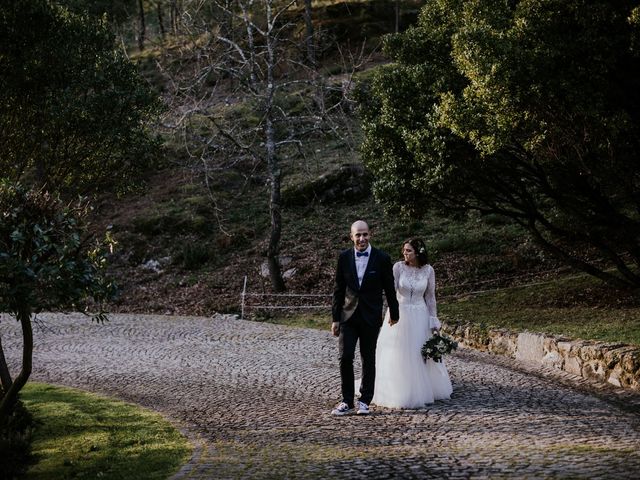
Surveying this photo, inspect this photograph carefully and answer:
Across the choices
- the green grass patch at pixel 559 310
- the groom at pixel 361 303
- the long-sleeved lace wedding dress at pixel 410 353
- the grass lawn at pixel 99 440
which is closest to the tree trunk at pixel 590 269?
the green grass patch at pixel 559 310

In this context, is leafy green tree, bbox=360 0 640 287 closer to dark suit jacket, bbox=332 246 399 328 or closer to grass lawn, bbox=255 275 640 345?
grass lawn, bbox=255 275 640 345

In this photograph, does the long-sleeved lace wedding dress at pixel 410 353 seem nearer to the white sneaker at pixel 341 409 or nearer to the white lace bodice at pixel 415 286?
the white lace bodice at pixel 415 286

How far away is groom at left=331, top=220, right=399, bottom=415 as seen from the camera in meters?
8.20

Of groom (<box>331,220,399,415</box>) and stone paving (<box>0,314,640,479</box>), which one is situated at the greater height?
groom (<box>331,220,399,415</box>)

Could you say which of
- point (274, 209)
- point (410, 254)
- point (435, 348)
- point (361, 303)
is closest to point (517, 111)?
point (410, 254)

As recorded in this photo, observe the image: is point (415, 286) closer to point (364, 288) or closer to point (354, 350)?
point (364, 288)

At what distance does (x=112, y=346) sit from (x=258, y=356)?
394cm

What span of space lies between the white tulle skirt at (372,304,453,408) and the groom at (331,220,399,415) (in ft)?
1.47

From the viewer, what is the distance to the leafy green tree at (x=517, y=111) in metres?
11.6

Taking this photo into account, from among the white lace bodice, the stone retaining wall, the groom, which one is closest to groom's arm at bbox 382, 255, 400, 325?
the groom

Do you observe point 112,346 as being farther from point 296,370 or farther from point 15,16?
point 15,16

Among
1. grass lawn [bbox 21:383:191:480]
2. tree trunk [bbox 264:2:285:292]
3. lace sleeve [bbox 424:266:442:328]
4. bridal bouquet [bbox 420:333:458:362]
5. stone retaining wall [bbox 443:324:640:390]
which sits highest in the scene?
tree trunk [bbox 264:2:285:292]

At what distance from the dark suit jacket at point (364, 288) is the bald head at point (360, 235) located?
0.12 meters

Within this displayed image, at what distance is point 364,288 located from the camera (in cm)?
822
